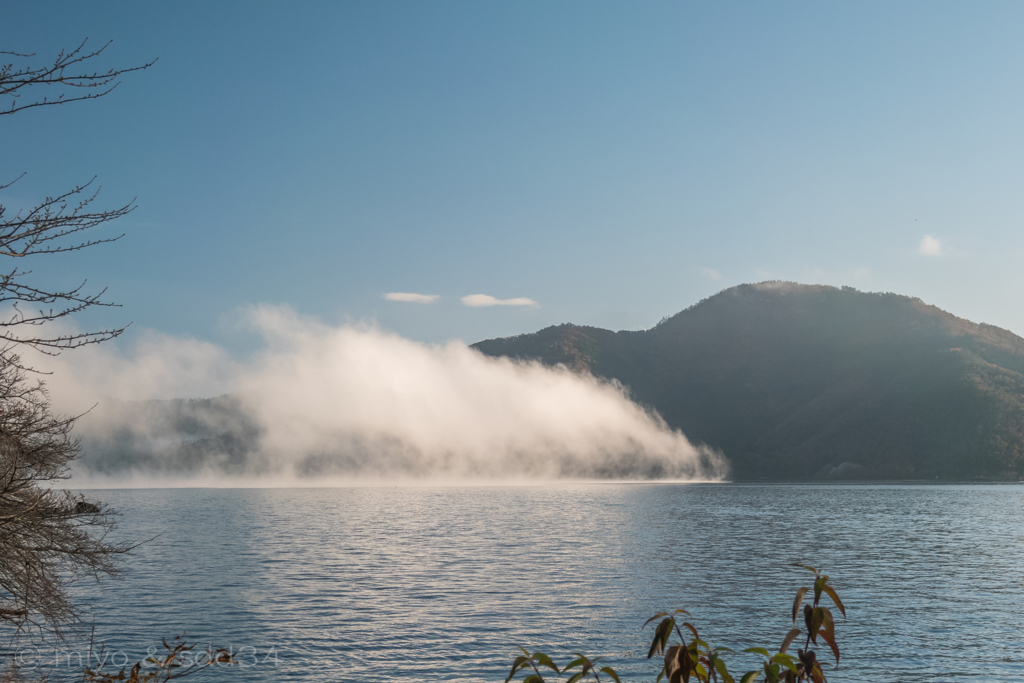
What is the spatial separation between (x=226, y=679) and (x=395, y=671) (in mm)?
6049

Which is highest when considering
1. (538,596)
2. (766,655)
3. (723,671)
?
(766,655)

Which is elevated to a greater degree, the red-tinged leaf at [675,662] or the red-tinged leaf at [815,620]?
the red-tinged leaf at [815,620]

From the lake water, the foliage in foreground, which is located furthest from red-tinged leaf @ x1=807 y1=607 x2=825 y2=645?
the lake water

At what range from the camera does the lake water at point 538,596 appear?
26.8 meters

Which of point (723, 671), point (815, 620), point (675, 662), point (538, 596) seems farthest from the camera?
point (538, 596)

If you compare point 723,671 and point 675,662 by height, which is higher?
point 675,662

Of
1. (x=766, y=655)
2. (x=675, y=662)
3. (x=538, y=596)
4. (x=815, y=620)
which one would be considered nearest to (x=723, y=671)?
(x=766, y=655)

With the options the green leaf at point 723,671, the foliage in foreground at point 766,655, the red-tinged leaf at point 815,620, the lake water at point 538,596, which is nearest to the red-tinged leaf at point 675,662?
the foliage in foreground at point 766,655

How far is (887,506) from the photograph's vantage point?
13962 centimetres

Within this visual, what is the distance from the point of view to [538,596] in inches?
1597

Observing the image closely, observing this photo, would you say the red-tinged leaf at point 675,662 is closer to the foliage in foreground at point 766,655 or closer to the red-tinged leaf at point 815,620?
the foliage in foreground at point 766,655

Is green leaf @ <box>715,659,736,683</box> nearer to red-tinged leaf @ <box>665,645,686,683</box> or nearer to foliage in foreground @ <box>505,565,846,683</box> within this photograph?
foliage in foreground @ <box>505,565,846,683</box>

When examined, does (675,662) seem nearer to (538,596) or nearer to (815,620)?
(815,620)

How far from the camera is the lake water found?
26781mm
